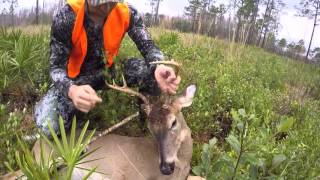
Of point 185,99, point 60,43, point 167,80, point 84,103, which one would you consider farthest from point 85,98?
point 60,43

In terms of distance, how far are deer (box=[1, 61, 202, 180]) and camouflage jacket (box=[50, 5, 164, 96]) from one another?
0.56 meters

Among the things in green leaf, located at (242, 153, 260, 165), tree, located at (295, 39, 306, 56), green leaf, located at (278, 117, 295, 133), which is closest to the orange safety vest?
green leaf, located at (242, 153, 260, 165)

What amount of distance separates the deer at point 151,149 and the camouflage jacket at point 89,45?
1.84 feet

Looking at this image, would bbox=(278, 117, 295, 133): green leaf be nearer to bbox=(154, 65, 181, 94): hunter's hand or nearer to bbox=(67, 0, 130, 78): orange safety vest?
bbox=(154, 65, 181, 94): hunter's hand

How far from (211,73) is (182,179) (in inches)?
140

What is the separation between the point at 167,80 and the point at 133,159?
2.38ft

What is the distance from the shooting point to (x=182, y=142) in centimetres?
387

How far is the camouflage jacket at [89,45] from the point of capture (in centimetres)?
395

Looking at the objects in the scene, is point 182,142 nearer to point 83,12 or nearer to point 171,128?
point 171,128

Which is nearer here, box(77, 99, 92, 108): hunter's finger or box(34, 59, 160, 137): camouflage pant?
box(77, 99, 92, 108): hunter's finger

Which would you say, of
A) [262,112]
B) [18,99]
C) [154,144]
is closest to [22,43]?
[18,99]

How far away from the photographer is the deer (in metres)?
3.53

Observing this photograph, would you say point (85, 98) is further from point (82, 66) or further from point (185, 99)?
point (82, 66)

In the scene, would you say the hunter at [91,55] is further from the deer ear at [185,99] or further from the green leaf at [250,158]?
the green leaf at [250,158]
